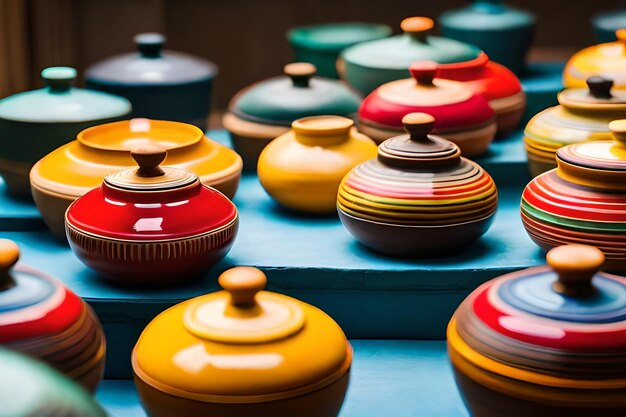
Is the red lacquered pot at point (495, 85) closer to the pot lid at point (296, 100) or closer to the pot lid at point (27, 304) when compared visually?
the pot lid at point (296, 100)

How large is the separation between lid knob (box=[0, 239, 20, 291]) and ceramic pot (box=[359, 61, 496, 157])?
133cm

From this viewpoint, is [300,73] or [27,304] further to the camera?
[300,73]

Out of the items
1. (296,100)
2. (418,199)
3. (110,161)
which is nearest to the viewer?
(418,199)

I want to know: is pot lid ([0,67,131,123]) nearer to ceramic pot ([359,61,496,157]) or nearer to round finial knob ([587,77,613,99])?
ceramic pot ([359,61,496,157])

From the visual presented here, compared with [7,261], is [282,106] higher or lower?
lower

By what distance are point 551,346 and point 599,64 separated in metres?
1.66

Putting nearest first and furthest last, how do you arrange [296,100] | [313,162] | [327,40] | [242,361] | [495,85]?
[242,361] < [313,162] < [296,100] < [495,85] < [327,40]

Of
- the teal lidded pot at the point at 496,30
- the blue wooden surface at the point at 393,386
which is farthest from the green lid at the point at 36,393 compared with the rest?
the teal lidded pot at the point at 496,30

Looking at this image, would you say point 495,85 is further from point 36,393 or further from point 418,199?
point 36,393

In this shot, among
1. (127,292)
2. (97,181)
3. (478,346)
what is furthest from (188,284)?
(478,346)

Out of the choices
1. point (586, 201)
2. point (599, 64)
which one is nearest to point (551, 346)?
point (586, 201)

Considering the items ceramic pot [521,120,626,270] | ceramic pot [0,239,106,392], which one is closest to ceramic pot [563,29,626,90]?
ceramic pot [521,120,626,270]

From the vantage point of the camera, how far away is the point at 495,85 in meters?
3.16

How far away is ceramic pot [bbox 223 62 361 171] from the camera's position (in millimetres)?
3008
